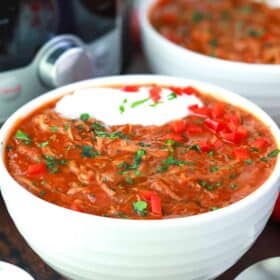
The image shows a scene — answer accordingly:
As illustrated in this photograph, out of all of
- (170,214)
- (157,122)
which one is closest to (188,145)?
(157,122)

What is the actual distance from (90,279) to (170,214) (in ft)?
0.57

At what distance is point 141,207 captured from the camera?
111cm

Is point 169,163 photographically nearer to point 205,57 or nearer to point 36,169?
point 36,169

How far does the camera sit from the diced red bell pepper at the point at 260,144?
4.16 ft

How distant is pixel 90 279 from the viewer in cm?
116

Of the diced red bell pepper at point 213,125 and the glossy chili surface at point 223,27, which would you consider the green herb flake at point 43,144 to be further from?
the glossy chili surface at point 223,27

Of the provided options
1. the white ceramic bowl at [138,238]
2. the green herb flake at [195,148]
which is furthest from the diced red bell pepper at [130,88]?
the white ceramic bowl at [138,238]

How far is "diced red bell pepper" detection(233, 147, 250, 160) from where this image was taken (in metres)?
1.24

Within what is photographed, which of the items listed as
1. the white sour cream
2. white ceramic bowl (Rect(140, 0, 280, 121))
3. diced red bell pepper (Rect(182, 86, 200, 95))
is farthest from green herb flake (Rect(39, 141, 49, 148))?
white ceramic bowl (Rect(140, 0, 280, 121))

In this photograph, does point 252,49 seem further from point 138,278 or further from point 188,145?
point 138,278

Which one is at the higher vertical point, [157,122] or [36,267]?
[157,122]

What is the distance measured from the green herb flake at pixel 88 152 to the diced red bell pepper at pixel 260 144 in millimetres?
283

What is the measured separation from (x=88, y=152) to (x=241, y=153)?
268 mm

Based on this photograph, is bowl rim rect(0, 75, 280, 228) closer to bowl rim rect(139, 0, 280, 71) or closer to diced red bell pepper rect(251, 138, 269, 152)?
diced red bell pepper rect(251, 138, 269, 152)
